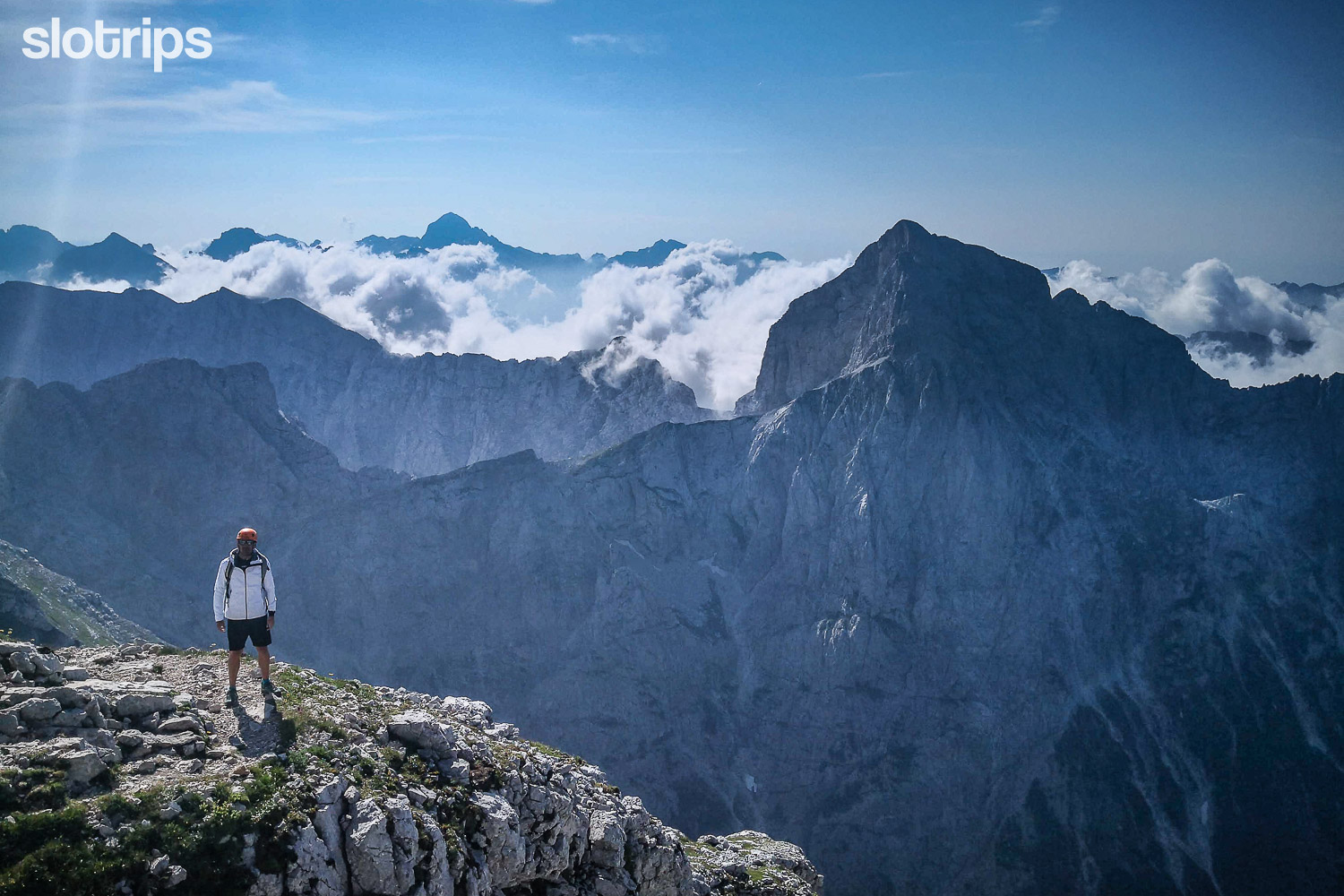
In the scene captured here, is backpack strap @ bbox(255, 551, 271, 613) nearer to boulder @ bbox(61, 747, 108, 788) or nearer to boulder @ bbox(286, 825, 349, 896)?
boulder @ bbox(61, 747, 108, 788)

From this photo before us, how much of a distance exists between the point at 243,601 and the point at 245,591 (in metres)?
0.37

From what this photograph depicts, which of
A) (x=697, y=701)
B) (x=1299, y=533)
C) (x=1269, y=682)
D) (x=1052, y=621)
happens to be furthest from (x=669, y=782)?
(x=1299, y=533)

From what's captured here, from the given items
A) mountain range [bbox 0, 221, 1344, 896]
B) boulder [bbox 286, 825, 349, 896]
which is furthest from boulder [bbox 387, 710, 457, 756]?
mountain range [bbox 0, 221, 1344, 896]

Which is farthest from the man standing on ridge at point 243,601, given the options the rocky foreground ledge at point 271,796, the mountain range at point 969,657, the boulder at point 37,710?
the mountain range at point 969,657

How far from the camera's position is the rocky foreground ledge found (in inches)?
920

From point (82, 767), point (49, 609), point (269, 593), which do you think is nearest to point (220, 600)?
point (269, 593)

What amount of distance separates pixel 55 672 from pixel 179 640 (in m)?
169

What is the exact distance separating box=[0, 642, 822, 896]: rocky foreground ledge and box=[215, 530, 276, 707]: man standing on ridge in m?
1.97

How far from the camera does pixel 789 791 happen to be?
551 feet

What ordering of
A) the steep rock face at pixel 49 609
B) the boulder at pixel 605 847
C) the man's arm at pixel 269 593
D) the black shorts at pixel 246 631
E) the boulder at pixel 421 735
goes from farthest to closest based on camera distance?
the steep rock face at pixel 49 609, the boulder at pixel 605 847, the boulder at pixel 421 735, the man's arm at pixel 269 593, the black shorts at pixel 246 631

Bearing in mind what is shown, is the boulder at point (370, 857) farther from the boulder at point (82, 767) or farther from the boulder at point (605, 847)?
the boulder at point (605, 847)

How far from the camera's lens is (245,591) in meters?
31.8

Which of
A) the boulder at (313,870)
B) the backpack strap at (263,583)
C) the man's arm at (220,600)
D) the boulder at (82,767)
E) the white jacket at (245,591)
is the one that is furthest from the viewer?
the backpack strap at (263,583)

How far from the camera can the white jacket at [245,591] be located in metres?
31.7
